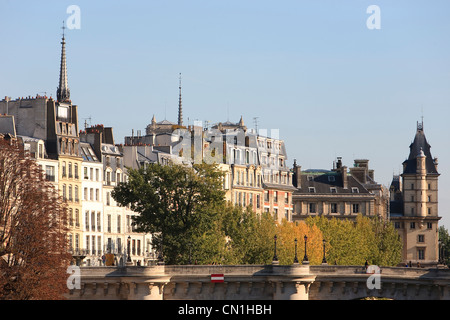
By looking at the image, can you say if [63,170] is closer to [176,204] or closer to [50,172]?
[50,172]

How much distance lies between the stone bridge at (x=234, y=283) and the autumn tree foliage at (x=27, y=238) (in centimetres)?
1089

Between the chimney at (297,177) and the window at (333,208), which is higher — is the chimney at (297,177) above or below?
above

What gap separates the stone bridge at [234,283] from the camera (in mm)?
108688

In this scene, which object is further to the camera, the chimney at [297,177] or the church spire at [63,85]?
the chimney at [297,177]

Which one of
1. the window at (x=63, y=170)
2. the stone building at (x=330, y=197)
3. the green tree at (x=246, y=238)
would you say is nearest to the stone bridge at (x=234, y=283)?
the window at (x=63, y=170)

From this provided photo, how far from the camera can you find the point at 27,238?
9469cm

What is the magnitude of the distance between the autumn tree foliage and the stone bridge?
1089 centimetres

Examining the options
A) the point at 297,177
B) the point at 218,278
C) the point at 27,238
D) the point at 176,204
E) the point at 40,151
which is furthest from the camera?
the point at 297,177

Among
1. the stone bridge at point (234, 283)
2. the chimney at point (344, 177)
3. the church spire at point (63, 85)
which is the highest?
the church spire at point (63, 85)

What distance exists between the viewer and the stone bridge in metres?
109

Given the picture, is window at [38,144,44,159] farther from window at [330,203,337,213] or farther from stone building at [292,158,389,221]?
window at [330,203,337,213]

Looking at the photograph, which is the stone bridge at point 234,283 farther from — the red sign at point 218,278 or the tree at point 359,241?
the tree at point 359,241

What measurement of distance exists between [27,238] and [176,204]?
34.9 meters

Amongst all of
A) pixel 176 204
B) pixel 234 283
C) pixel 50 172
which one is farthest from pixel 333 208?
pixel 234 283
